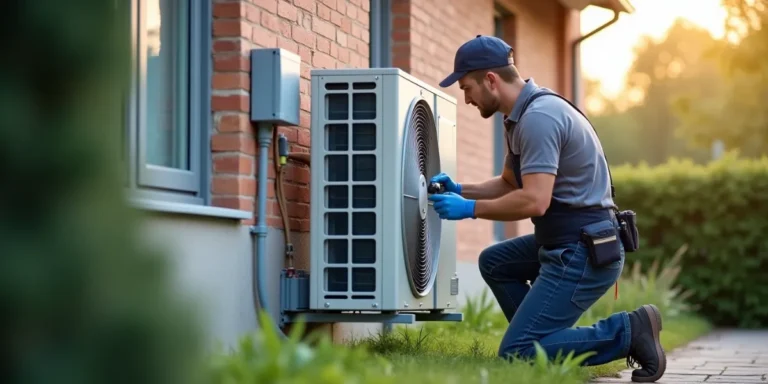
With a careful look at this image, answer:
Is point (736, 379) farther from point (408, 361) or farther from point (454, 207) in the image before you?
point (408, 361)

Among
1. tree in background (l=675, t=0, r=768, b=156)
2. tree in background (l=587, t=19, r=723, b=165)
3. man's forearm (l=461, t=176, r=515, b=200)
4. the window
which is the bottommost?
man's forearm (l=461, t=176, r=515, b=200)

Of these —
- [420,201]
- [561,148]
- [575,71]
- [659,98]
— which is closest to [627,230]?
[561,148]

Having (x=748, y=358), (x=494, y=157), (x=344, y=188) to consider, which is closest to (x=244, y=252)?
(x=344, y=188)

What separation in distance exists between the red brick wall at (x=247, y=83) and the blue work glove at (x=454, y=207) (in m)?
0.72

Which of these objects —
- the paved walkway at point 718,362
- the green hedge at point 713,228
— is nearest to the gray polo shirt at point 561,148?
the paved walkway at point 718,362

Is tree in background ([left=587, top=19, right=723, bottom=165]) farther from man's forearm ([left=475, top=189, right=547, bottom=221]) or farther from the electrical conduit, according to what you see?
the electrical conduit

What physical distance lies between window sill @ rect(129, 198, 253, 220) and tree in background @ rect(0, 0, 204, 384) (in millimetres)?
1904

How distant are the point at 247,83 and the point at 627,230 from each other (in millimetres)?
1885

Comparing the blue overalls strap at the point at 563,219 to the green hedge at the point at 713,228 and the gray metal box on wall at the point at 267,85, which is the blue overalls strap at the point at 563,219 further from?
the green hedge at the point at 713,228

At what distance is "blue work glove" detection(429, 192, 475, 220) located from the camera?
520cm

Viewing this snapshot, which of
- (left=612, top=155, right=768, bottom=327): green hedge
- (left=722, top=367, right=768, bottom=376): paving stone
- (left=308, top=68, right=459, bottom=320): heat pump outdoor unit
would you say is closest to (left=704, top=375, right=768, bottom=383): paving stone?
(left=722, top=367, right=768, bottom=376): paving stone

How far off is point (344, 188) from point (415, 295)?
631 millimetres

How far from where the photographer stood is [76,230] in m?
1.90

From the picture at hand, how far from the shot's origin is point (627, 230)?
5465 mm
